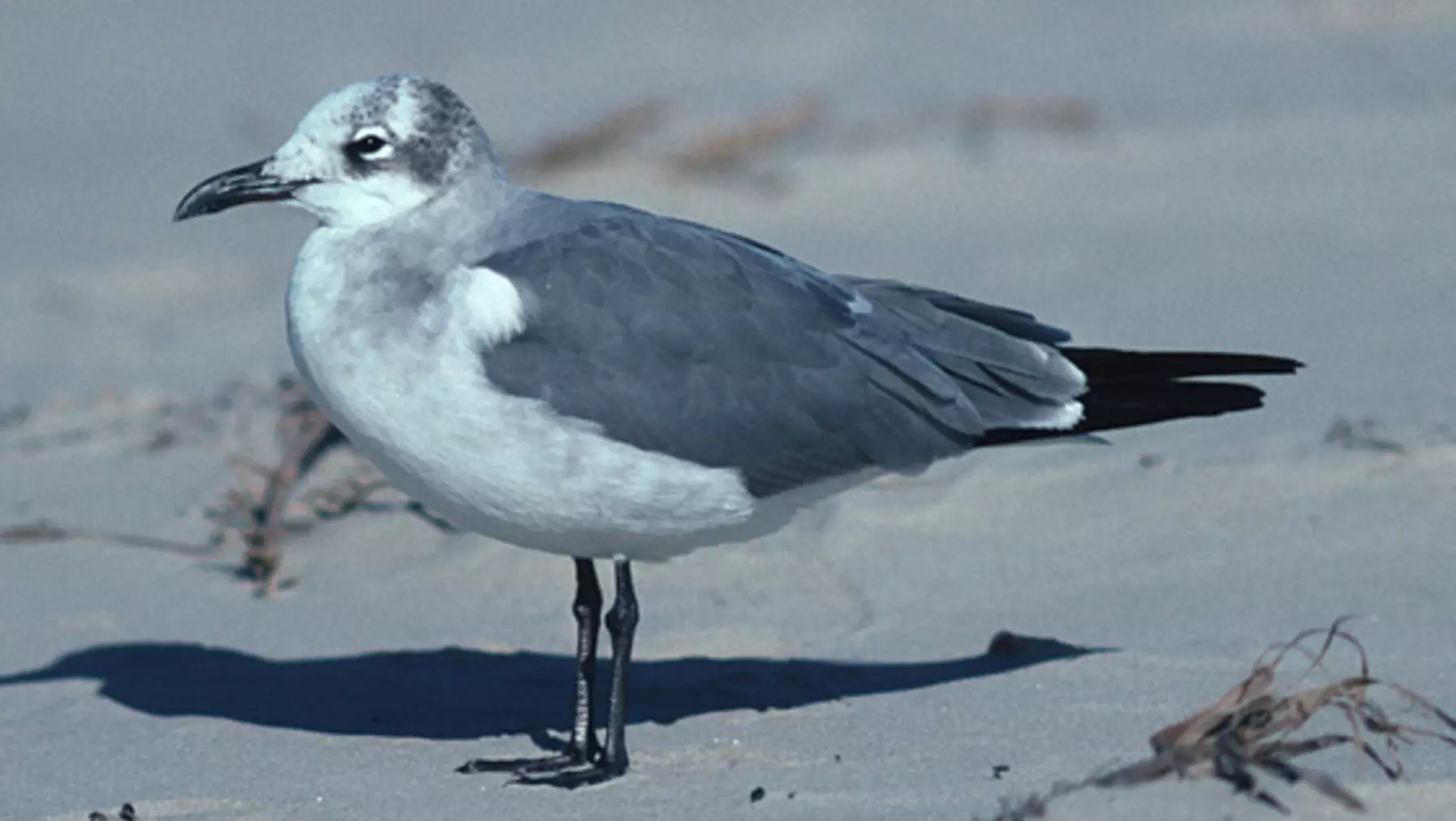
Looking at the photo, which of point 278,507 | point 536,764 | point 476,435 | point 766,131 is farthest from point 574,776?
point 766,131

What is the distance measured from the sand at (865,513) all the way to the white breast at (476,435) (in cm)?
56

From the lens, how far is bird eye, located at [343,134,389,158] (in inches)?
212

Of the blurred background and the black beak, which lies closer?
the black beak

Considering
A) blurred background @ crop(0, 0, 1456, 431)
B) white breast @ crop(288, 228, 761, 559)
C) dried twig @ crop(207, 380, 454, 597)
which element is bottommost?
white breast @ crop(288, 228, 761, 559)

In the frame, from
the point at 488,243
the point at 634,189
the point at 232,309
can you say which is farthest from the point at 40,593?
the point at 634,189

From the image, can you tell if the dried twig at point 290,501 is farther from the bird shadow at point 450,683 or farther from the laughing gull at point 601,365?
the laughing gull at point 601,365

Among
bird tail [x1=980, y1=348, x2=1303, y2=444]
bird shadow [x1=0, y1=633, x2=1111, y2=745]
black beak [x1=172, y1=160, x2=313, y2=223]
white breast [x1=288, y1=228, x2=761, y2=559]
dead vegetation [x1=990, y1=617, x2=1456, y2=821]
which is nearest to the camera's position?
dead vegetation [x1=990, y1=617, x2=1456, y2=821]

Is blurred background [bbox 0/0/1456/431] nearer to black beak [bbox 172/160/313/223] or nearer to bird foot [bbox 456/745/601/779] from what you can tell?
bird foot [bbox 456/745/601/779]

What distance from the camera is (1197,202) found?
1108 cm

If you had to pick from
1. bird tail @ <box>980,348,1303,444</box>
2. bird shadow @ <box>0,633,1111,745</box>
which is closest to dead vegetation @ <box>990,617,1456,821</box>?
bird tail @ <box>980,348,1303,444</box>

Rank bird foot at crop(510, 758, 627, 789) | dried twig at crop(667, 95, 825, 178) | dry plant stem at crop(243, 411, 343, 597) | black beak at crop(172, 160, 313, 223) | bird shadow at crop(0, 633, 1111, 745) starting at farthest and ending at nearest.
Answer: dried twig at crop(667, 95, 825, 178) < dry plant stem at crop(243, 411, 343, 597) < bird shadow at crop(0, 633, 1111, 745) < black beak at crop(172, 160, 313, 223) < bird foot at crop(510, 758, 627, 789)

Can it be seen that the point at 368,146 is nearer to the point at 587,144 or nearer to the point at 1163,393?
the point at 1163,393

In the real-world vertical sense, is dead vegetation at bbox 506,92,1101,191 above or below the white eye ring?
above

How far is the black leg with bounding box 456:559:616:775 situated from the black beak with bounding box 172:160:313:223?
107 centimetres
